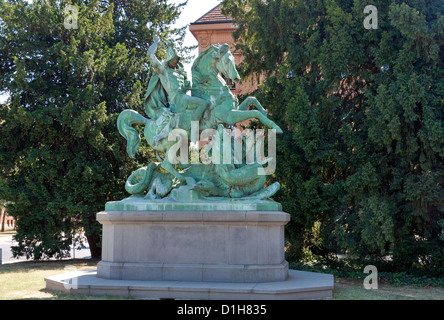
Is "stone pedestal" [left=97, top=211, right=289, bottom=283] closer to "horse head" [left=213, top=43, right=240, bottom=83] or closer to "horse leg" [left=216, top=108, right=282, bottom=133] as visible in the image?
"horse leg" [left=216, top=108, right=282, bottom=133]

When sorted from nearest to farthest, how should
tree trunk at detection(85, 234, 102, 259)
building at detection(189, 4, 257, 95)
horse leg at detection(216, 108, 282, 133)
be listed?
horse leg at detection(216, 108, 282, 133)
tree trunk at detection(85, 234, 102, 259)
building at detection(189, 4, 257, 95)

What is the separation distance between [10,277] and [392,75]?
419 inches

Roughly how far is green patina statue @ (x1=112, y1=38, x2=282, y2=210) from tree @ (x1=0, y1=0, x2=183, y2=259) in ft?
20.1

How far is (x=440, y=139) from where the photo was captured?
1151 centimetres

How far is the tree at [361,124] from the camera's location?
11820mm

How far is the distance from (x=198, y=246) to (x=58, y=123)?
9.80 meters

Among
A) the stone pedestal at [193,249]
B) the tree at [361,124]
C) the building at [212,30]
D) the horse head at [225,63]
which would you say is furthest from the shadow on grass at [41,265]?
the building at [212,30]

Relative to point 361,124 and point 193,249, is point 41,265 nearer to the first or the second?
point 193,249

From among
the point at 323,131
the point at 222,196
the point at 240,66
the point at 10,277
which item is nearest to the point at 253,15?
the point at 240,66

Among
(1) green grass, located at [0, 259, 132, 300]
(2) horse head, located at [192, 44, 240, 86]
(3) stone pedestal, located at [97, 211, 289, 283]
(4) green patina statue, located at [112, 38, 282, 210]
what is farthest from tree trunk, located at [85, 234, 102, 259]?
(2) horse head, located at [192, 44, 240, 86]

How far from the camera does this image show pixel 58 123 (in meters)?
16.1

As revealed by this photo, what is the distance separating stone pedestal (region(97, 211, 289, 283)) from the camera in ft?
26.5

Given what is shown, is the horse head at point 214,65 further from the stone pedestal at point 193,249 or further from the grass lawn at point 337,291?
the grass lawn at point 337,291

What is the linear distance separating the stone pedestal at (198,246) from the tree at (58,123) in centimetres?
720
